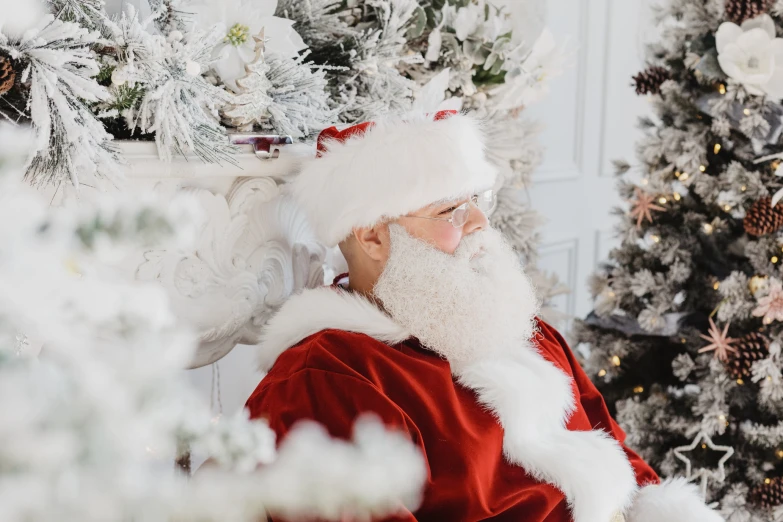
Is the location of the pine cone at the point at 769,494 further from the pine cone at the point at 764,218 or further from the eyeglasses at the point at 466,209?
the eyeglasses at the point at 466,209

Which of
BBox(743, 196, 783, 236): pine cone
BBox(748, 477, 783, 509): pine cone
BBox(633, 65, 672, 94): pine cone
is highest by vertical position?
BBox(633, 65, 672, 94): pine cone

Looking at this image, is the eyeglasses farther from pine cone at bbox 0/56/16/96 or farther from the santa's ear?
pine cone at bbox 0/56/16/96

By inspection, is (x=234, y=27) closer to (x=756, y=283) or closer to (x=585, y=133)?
(x=756, y=283)

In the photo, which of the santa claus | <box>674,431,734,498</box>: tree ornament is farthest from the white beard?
<box>674,431,734,498</box>: tree ornament

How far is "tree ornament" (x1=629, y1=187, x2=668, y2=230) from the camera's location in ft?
7.41

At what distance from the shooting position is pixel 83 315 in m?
0.32

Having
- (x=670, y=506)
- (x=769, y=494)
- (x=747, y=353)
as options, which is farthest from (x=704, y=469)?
(x=670, y=506)

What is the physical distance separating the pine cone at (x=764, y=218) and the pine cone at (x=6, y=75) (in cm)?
176

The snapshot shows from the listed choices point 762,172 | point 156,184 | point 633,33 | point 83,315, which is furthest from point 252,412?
point 633,33

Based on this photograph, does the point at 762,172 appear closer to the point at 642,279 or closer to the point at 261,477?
the point at 642,279

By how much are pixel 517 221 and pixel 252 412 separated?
1263 mm

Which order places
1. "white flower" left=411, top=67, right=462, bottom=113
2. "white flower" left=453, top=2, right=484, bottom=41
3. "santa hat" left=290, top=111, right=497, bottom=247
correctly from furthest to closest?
"white flower" left=453, top=2, right=484, bottom=41
"white flower" left=411, top=67, right=462, bottom=113
"santa hat" left=290, top=111, right=497, bottom=247

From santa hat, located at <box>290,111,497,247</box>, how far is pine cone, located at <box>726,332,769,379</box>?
103 cm

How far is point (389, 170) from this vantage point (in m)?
1.39
